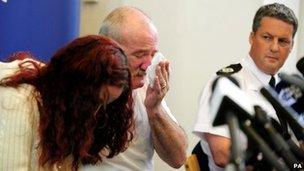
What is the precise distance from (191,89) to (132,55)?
4.13ft

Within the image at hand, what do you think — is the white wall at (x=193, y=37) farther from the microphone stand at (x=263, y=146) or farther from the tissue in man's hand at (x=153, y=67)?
the microphone stand at (x=263, y=146)

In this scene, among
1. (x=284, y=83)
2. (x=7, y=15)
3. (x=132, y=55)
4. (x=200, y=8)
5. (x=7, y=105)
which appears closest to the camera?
(x=284, y=83)

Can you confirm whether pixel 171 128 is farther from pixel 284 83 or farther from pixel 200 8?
pixel 200 8

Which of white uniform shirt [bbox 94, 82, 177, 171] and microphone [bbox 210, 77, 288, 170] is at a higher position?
microphone [bbox 210, 77, 288, 170]

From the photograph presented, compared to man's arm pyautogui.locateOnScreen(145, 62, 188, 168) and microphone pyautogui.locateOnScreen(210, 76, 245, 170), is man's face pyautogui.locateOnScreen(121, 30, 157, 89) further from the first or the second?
microphone pyautogui.locateOnScreen(210, 76, 245, 170)

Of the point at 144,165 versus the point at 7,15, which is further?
the point at 7,15

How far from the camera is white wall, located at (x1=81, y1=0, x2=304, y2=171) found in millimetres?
2830

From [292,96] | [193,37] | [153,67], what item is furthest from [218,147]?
[193,37]

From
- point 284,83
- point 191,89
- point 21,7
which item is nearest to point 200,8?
point 191,89

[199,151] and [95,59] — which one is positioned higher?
[95,59]

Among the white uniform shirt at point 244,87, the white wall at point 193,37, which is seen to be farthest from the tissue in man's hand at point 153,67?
the white wall at point 193,37

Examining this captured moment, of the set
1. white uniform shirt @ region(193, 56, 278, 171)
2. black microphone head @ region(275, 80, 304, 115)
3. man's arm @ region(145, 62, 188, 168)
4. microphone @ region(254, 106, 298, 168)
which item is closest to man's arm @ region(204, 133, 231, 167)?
white uniform shirt @ region(193, 56, 278, 171)

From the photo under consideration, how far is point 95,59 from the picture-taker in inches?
48.5

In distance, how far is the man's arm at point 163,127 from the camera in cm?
163
